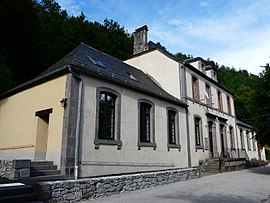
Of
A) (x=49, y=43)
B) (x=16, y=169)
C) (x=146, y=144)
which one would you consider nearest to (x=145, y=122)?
(x=146, y=144)

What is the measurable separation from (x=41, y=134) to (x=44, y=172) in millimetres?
2377

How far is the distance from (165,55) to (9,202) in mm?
12539

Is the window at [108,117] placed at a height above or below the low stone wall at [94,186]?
above

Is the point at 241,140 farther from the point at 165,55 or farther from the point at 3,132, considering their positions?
the point at 3,132

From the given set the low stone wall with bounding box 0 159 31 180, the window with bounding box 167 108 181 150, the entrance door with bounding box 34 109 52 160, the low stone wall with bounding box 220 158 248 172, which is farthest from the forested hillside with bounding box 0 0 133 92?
the low stone wall with bounding box 220 158 248 172

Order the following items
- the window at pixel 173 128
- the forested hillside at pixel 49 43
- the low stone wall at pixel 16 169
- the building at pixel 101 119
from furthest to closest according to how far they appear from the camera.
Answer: the forested hillside at pixel 49 43
the window at pixel 173 128
the building at pixel 101 119
the low stone wall at pixel 16 169

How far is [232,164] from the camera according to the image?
1545cm

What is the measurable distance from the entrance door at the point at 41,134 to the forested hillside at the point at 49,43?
5.00 meters

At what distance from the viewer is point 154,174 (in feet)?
29.5

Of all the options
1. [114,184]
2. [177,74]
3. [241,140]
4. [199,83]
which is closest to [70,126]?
[114,184]

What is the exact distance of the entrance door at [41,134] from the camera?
8469 mm

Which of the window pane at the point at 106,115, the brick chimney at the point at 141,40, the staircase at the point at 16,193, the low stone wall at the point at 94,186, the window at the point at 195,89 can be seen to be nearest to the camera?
the staircase at the point at 16,193

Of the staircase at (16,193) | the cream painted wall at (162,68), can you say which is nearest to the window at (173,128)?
the cream painted wall at (162,68)

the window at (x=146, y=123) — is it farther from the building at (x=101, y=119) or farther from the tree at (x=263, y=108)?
the tree at (x=263, y=108)
